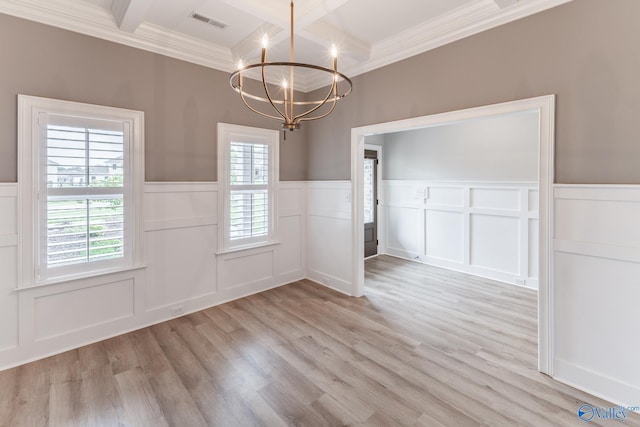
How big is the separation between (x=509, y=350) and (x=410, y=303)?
3.97ft

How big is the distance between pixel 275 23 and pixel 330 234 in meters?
2.68

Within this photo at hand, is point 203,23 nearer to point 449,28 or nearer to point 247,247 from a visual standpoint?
point 449,28

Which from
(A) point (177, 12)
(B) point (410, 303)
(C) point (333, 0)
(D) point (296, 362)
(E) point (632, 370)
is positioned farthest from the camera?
(B) point (410, 303)

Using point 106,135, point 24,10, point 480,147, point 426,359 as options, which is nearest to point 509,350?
point 426,359

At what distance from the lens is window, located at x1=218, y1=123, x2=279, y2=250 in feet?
12.4

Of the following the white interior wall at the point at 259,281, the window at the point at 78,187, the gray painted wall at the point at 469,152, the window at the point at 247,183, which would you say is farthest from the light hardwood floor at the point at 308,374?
the gray painted wall at the point at 469,152

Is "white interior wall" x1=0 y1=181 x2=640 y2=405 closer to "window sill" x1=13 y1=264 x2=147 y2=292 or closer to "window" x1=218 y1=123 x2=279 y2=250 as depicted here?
"window sill" x1=13 y1=264 x2=147 y2=292

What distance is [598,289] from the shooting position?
2.19 meters

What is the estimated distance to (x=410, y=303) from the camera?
382 centimetres

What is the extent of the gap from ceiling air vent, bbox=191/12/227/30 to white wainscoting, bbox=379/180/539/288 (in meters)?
4.17

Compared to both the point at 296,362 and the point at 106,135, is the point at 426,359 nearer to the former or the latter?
A: the point at 296,362

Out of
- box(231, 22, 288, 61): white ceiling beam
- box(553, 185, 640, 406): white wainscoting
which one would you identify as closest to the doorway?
box(231, 22, 288, 61): white ceiling beam

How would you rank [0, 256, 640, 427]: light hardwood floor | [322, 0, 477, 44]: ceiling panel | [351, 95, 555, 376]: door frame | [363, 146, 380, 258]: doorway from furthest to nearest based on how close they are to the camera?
[363, 146, 380, 258]: doorway
[322, 0, 477, 44]: ceiling panel
[351, 95, 555, 376]: door frame
[0, 256, 640, 427]: light hardwood floor

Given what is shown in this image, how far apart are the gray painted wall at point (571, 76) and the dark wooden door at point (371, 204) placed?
2969 mm
